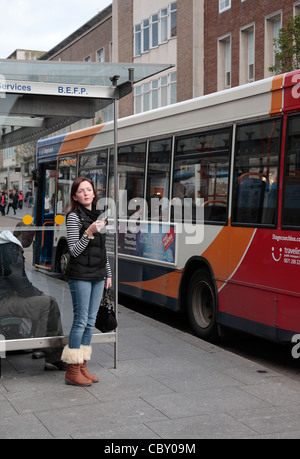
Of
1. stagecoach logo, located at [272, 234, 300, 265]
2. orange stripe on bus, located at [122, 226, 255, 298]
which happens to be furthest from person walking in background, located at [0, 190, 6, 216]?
stagecoach logo, located at [272, 234, 300, 265]

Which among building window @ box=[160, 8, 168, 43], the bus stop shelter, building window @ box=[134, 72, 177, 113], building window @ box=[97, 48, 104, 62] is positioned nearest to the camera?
the bus stop shelter

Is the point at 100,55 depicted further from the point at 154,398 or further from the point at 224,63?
the point at 154,398

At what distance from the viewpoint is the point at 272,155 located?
7.29 meters

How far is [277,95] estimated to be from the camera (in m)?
7.21

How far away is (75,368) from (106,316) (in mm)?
636

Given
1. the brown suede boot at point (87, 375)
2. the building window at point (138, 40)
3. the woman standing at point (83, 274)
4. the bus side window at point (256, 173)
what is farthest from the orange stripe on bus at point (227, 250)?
the building window at point (138, 40)

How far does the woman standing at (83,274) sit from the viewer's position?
603cm

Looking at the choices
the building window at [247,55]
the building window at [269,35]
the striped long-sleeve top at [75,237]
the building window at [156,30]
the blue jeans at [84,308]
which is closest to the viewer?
the striped long-sleeve top at [75,237]

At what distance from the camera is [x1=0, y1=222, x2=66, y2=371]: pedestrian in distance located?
6.56m

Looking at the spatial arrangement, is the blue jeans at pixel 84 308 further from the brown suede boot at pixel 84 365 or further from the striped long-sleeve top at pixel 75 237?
the striped long-sleeve top at pixel 75 237

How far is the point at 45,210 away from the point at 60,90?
2413 millimetres

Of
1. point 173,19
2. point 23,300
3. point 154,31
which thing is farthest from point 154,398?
point 154,31

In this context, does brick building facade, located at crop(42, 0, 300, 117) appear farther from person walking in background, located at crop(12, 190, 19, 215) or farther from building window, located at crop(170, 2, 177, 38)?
person walking in background, located at crop(12, 190, 19, 215)

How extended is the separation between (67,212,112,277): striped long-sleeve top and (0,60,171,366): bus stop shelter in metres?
0.57
